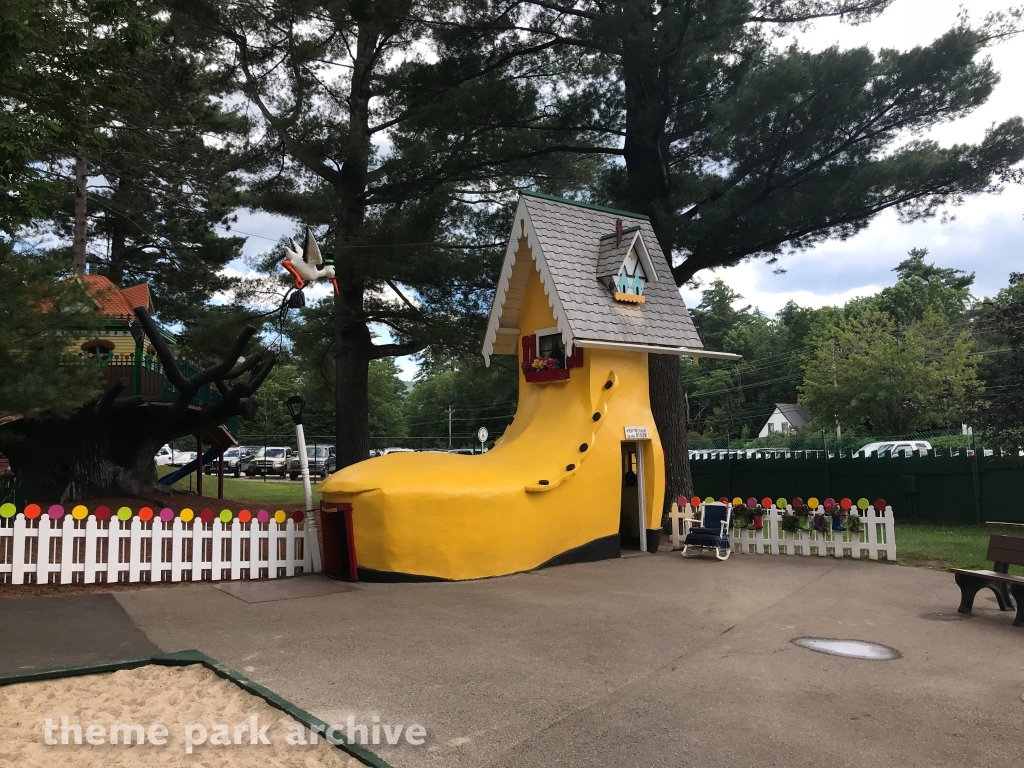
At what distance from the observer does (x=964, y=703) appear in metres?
5.21

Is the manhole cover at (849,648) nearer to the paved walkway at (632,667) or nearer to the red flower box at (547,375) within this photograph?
the paved walkway at (632,667)

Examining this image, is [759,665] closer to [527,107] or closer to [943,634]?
[943,634]

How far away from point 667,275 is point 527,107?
4922 millimetres

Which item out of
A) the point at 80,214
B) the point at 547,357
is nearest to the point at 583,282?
the point at 547,357

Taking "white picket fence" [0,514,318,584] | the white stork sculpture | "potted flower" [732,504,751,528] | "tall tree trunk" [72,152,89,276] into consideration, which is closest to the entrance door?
"potted flower" [732,504,751,528]

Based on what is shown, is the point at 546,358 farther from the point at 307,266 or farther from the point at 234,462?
the point at 234,462

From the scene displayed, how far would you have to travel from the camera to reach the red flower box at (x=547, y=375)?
40.0 ft

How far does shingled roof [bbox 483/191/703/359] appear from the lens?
11977mm

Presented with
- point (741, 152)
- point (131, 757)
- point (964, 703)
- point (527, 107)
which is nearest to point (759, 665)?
point (964, 703)

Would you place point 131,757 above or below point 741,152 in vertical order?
below

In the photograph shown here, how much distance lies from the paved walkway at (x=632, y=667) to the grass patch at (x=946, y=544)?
1.98 meters

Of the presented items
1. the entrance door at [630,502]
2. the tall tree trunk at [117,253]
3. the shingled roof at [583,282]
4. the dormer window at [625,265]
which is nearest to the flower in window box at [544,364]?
the shingled roof at [583,282]

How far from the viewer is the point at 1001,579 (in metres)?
7.79

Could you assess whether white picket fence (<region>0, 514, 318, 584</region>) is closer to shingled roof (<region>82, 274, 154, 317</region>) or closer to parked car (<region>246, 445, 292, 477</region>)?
shingled roof (<region>82, 274, 154, 317</region>)
